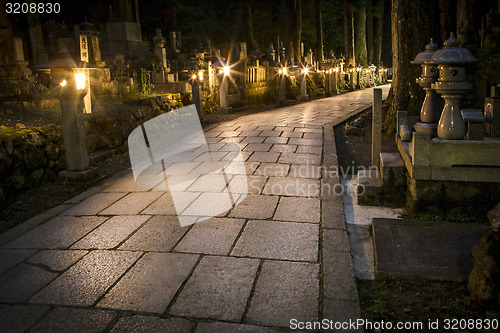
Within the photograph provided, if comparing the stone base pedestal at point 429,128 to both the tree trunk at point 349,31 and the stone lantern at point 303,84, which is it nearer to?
the stone lantern at point 303,84

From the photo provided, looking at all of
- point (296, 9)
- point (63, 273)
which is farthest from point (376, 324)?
point (296, 9)

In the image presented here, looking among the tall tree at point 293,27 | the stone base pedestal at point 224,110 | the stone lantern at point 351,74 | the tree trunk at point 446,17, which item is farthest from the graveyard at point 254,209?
A: the stone lantern at point 351,74

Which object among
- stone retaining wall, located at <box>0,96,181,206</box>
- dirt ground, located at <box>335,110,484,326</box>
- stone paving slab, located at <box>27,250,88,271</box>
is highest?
stone retaining wall, located at <box>0,96,181,206</box>

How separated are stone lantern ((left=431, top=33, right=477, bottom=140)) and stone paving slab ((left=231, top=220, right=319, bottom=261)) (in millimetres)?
1656

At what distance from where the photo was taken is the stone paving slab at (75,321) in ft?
7.68

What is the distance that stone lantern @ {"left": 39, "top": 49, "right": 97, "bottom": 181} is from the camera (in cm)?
550

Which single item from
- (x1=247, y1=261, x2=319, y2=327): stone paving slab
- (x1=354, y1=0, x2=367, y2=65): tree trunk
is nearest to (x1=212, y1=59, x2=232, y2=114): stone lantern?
(x1=247, y1=261, x2=319, y2=327): stone paving slab

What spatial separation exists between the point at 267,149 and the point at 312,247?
4004 mm

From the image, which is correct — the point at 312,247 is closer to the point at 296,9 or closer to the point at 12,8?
the point at 296,9

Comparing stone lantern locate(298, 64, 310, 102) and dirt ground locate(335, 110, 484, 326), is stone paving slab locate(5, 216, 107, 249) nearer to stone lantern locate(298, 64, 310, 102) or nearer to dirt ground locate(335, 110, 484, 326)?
dirt ground locate(335, 110, 484, 326)

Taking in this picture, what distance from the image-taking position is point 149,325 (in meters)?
2.36

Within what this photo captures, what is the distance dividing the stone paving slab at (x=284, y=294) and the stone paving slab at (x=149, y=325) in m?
0.43

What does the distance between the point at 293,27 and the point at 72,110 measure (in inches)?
613

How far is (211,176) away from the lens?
5.54 m
